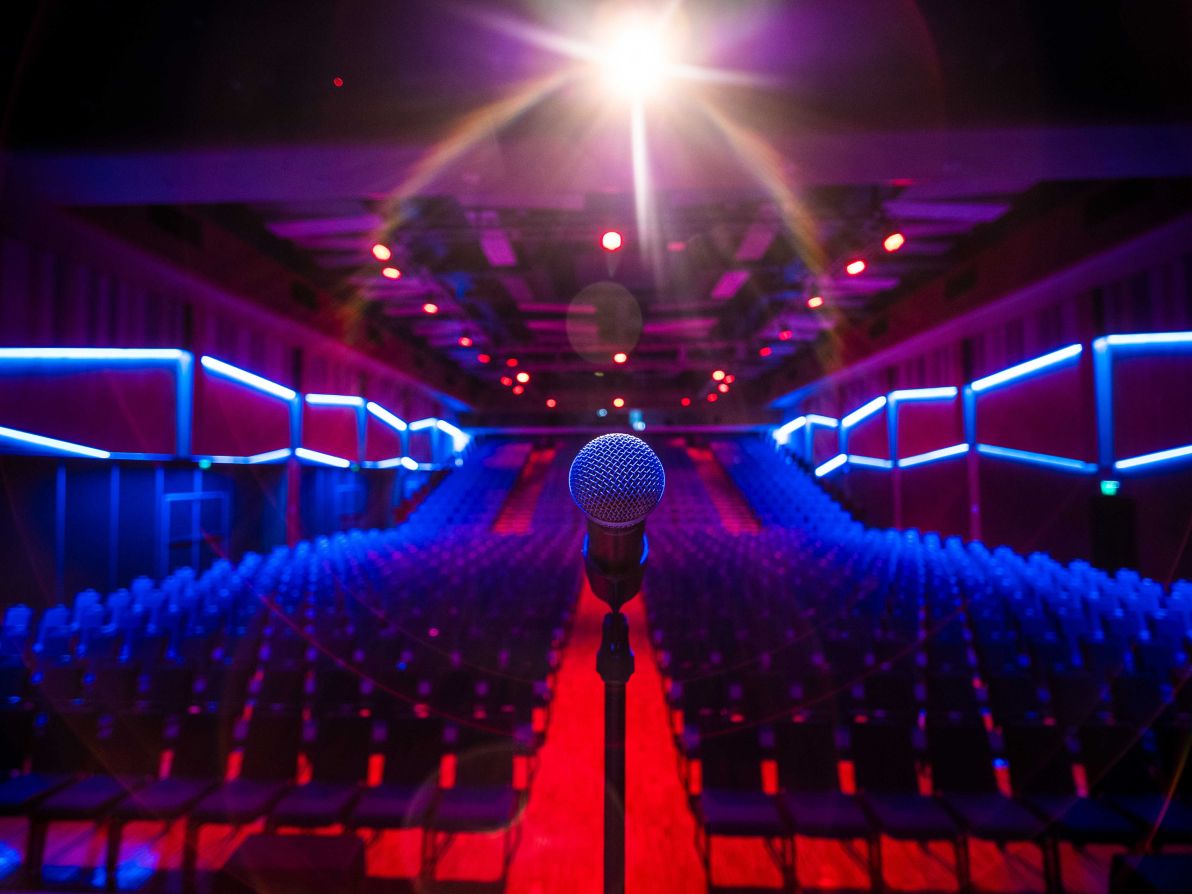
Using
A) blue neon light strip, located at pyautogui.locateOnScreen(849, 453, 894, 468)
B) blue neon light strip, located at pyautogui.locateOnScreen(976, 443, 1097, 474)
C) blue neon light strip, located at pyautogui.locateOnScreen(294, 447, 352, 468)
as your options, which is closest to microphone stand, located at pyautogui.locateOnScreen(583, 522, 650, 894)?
blue neon light strip, located at pyautogui.locateOnScreen(976, 443, 1097, 474)

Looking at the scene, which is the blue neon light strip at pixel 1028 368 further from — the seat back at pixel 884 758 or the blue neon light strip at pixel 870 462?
the seat back at pixel 884 758

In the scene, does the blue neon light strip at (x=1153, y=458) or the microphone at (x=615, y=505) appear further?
the blue neon light strip at (x=1153, y=458)

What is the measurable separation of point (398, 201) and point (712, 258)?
5.10 metres

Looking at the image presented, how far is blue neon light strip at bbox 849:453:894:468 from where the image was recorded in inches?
519

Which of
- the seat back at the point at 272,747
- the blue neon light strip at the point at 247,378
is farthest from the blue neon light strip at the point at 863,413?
the seat back at the point at 272,747

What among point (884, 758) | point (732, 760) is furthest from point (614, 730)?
point (884, 758)

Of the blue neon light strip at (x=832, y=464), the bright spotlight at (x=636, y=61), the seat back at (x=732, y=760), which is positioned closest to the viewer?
the seat back at (x=732, y=760)

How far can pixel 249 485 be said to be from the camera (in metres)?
9.67

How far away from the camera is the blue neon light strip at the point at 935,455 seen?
10.4 m

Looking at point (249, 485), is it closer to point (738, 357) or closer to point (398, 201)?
point (398, 201)

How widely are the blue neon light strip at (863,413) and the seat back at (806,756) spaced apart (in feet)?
39.4

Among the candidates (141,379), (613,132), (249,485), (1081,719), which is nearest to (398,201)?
(613,132)

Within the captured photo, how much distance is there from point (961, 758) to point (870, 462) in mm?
12180

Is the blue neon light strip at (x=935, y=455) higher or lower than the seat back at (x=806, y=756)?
higher
